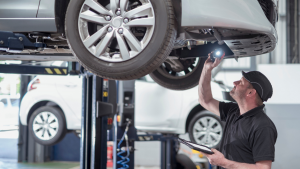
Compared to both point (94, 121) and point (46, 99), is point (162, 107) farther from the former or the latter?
point (94, 121)

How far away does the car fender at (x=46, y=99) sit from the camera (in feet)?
16.9

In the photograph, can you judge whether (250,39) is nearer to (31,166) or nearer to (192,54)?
(192,54)

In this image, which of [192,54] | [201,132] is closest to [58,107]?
[201,132]

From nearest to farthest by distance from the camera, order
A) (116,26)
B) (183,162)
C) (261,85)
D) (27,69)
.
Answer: (116,26) < (261,85) < (27,69) < (183,162)

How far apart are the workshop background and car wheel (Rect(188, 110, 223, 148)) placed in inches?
26.4

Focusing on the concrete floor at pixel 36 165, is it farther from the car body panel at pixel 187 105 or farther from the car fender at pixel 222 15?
the car fender at pixel 222 15

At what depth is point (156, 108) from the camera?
16.4ft

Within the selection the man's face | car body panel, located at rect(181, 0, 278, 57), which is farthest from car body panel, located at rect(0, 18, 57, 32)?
the man's face

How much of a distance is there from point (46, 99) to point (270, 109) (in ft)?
13.9

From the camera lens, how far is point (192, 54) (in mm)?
2520

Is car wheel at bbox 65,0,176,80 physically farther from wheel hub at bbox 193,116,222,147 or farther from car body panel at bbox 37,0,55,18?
wheel hub at bbox 193,116,222,147

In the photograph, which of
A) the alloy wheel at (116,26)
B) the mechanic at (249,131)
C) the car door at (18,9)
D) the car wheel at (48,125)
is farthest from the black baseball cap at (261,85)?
the car wheel at (48,125)

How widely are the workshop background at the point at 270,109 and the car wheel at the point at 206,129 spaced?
2.20 feet

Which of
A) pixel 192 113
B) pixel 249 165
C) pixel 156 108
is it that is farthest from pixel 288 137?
pixel 249 165
